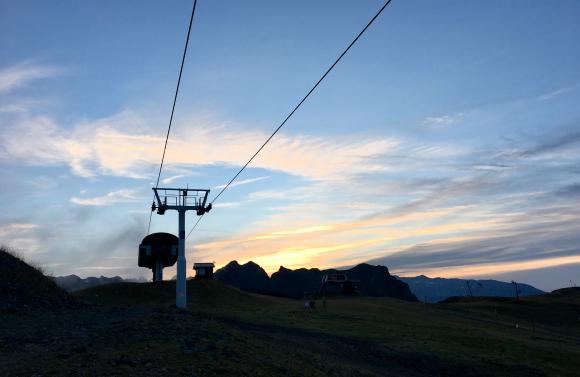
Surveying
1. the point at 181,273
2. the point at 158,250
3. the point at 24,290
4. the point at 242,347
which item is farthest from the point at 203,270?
the point at 242,347

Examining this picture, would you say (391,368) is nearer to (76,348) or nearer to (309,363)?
(309,363)

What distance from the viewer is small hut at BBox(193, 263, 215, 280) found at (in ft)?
308

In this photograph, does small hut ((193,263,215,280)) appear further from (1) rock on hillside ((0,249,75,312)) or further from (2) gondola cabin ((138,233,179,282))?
(1) rock on hillside ((0,249,75,312))

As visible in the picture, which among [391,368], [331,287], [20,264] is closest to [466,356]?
[391,368]

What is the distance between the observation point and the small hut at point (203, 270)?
93.8m

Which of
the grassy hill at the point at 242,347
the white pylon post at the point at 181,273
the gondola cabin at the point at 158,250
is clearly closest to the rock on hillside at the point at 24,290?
the grassy hill at the point at 242,347

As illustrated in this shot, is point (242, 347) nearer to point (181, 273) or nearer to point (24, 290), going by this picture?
point (24, 290)

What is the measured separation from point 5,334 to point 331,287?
4057 inches

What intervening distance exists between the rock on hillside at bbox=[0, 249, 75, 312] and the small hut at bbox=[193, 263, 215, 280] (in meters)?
57.7

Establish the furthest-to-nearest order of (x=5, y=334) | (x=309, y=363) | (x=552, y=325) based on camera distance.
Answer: (x=552, y=325), (x=309, y=363), (x=5, y=334)

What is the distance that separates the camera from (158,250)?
213ft

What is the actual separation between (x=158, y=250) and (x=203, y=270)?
3034 cm

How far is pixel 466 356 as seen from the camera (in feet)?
107

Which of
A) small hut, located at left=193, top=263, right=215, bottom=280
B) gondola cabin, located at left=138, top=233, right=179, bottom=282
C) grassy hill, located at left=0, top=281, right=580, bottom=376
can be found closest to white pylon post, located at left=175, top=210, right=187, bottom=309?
grassy hill, located at left=0, top=281, right=580, bottom=376
